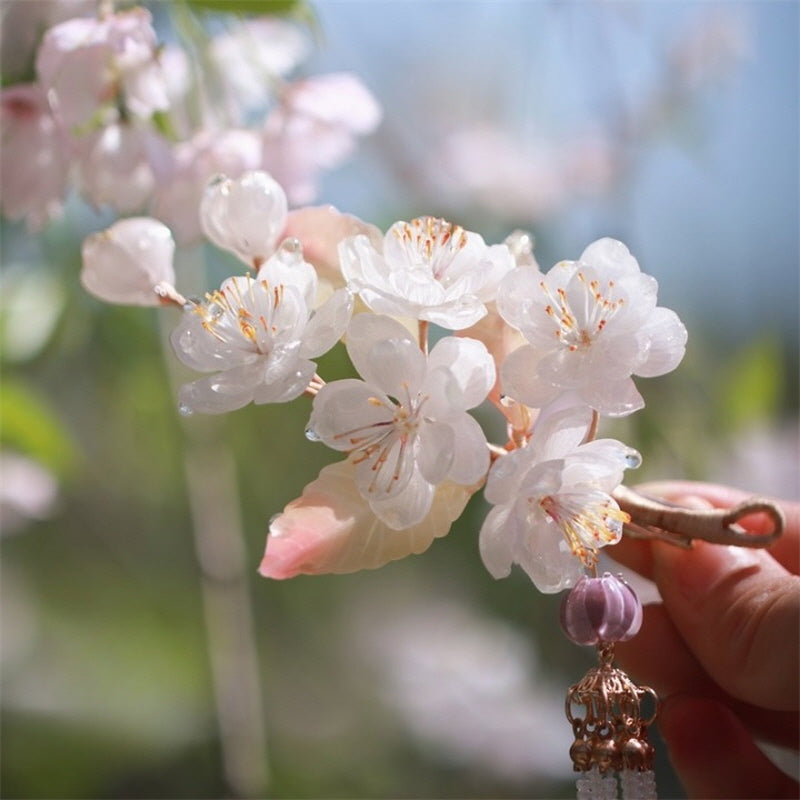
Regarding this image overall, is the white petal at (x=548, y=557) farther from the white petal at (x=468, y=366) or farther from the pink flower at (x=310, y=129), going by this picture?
the pink flower at (x=310, y=129)

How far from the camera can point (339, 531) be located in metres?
0.32

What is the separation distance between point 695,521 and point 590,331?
0.25ft

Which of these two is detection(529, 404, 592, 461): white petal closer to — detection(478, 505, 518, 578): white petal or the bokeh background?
detection(478, 505, 518, 578): white petal

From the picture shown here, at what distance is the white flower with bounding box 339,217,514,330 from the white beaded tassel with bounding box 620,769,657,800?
0.15m

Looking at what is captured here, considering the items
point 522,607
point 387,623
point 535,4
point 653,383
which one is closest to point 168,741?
point 387,623

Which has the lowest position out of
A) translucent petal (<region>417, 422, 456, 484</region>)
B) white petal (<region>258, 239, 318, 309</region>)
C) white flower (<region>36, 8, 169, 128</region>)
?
translucent petal (<region>417, 422, 456, 484</region>)

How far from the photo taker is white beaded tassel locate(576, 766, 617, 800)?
0.31m

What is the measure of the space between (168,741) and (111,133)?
710 mm

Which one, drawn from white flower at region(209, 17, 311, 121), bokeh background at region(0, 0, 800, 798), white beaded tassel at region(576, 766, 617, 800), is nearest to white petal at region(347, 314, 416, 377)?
white beaded tassel at region(576, 766, 617, 800)

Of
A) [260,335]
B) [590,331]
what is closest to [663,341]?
[590,331]

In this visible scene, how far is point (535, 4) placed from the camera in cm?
113

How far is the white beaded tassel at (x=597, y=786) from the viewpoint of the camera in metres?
0.31

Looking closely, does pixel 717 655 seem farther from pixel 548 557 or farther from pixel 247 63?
pixel 247 63

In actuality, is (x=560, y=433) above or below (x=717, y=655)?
above
